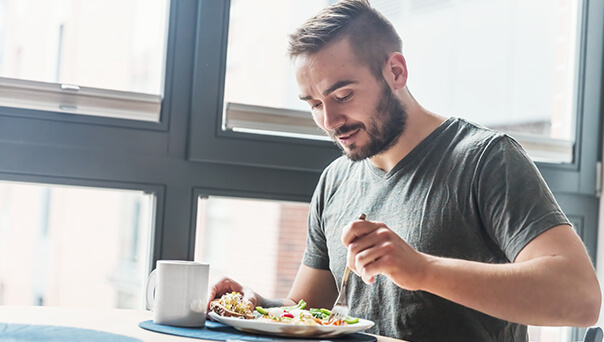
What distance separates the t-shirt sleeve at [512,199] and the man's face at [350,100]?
276 mm

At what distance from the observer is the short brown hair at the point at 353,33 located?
1718 millimetres

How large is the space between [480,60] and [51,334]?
5.72 ft

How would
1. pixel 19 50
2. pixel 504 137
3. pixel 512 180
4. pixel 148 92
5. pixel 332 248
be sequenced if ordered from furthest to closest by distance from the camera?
pixel 148 92, pixel 19 50, pixel 332 248, pixel 504 137, pixel 512 180

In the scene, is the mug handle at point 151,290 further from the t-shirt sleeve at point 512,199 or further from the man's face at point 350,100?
the t-shirt sleeve at point 512,199

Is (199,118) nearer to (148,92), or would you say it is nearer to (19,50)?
(148,92)

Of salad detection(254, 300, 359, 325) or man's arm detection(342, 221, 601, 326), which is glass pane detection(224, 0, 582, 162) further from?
man's arm detection(342, 221, 601, 326)

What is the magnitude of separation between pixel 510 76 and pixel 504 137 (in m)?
0.99

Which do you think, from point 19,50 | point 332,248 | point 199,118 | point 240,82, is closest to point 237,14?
point 240,82

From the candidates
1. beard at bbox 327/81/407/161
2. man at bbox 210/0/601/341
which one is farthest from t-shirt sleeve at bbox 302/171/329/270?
beard at bbox 327/81/407/161

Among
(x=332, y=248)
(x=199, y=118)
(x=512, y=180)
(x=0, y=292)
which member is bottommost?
(x=0, y=292)

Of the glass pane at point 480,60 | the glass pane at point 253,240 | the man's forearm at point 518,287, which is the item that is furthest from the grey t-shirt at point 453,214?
the glass pane at point 480,60

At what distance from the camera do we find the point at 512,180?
147 cm

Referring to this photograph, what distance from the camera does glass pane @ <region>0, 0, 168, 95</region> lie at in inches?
77.1

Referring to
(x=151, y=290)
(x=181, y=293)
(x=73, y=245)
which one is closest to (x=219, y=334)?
(x=181, y=293)
